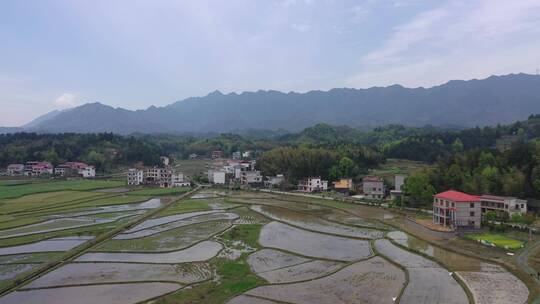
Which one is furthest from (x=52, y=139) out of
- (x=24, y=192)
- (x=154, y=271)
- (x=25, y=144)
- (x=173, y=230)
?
(x=154, y=271)

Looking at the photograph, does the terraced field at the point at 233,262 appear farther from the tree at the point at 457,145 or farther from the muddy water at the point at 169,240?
the tree at the point at 457,145

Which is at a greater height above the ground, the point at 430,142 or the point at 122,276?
the point at 430,142

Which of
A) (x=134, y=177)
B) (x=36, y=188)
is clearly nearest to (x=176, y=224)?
(x=36, y=188)

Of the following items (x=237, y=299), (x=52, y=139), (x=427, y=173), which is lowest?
(x=237, y=299)

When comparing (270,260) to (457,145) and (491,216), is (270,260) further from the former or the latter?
(457,145)

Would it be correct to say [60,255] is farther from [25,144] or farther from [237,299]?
[25,144]

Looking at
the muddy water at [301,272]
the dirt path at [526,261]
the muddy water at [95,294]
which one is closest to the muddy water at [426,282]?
the dirt path at [526,261]

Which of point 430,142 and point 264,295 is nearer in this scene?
point 264,295
